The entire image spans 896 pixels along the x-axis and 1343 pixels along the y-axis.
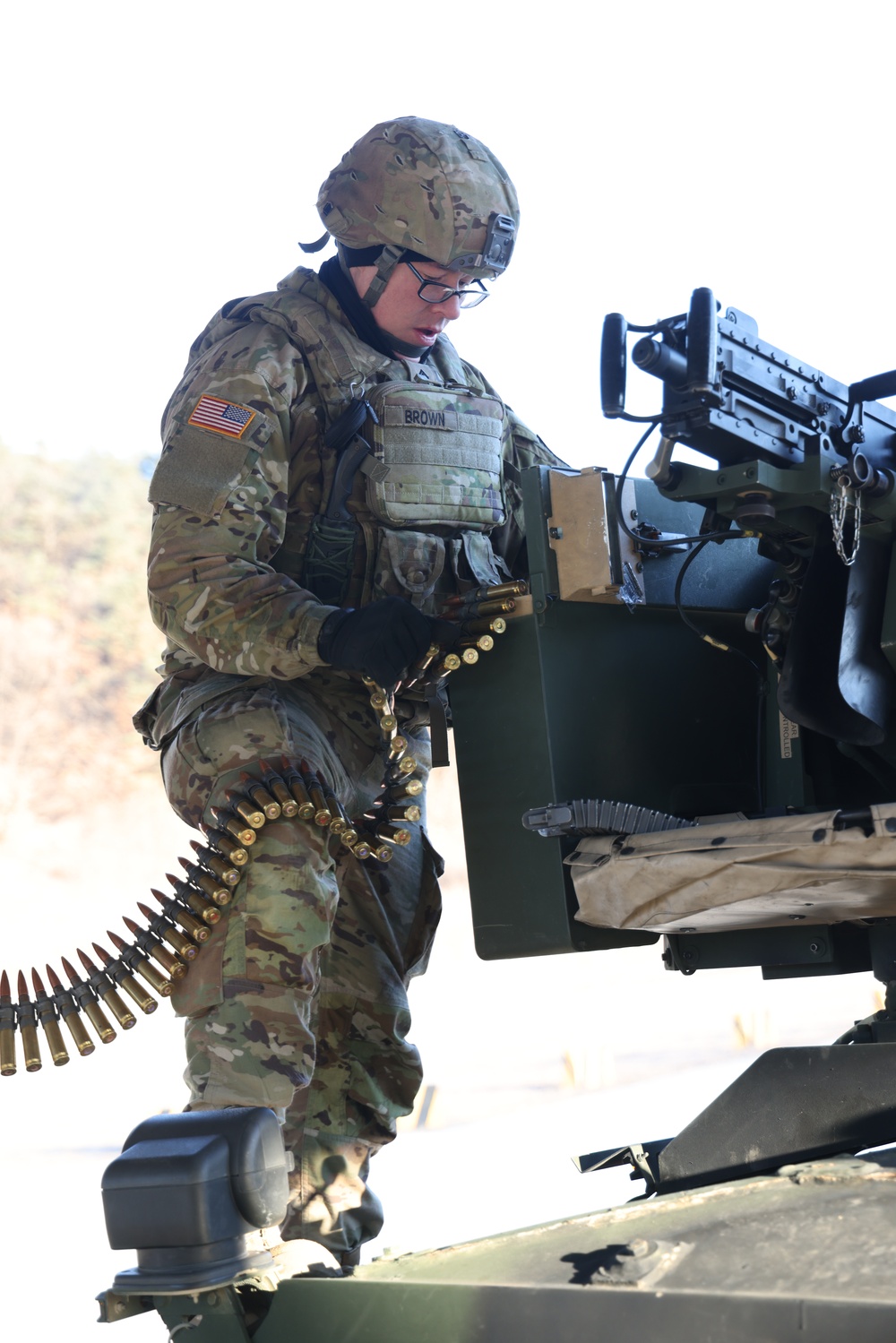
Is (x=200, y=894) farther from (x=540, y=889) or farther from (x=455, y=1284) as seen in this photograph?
(x=455, y=1284)

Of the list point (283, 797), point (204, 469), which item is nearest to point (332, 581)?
point (204, 469)

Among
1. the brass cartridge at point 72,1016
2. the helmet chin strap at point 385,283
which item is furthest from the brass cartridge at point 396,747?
the helmet chin strap at point 385,283

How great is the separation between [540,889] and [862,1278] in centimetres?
143

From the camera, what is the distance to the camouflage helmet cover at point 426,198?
3562 mm

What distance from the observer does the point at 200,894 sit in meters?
3.15

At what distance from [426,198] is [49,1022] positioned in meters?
2.07

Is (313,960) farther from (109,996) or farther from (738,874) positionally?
(738,874)

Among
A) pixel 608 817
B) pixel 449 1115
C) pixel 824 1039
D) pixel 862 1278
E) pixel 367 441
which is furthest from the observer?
pixel 824 1039

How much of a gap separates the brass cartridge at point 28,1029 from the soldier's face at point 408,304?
1.75 meters

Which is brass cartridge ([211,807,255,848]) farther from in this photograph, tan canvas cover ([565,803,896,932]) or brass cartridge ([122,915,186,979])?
tan canvas cover ([565,803,896,932])

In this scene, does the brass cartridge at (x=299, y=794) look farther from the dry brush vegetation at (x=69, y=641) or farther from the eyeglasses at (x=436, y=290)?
the dry brush vegetation at (x=69, y=641)

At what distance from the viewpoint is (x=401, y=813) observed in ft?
11.5

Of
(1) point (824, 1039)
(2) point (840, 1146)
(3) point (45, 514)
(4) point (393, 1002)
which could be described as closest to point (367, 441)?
(4) point (393, 1002)

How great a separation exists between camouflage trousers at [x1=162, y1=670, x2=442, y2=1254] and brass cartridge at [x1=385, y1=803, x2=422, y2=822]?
0.11m
